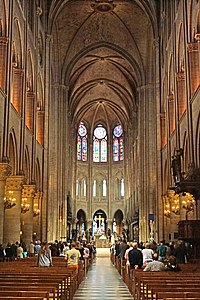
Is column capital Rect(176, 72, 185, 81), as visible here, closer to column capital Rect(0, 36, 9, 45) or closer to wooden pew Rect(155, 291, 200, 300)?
column capital Rect(0, 36, 9, 45)

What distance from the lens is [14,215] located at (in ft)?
85.3

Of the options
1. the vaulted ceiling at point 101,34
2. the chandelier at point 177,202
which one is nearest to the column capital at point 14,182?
the chandelier at point 177,202

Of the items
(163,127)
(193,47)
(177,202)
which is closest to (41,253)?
(193,47)

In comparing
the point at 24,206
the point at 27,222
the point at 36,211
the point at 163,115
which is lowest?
the point at 27,222

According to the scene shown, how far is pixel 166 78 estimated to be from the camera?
112 ft

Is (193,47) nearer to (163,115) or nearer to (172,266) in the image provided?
(163,115)

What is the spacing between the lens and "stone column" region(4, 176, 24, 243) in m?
26.0

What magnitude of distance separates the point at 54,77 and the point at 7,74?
25.1m

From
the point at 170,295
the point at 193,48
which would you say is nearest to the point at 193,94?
the point at 193,48

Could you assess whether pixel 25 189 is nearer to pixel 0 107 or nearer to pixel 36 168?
pixel 36 168

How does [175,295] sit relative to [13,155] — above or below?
below

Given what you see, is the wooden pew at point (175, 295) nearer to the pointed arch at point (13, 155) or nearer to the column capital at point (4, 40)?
the column capital at point (4, 40)

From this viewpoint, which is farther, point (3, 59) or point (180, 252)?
point (3, 59)

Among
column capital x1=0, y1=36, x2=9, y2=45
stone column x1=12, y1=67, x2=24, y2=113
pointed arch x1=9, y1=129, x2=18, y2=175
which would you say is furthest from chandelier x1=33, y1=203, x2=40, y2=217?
column capital x1=0, y1=36, x2=9, y2=45
